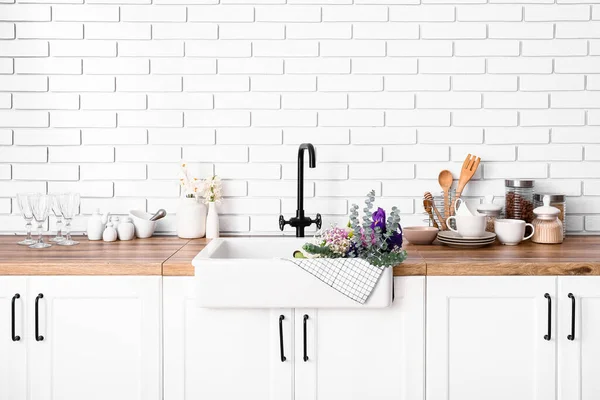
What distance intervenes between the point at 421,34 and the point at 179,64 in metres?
1.16

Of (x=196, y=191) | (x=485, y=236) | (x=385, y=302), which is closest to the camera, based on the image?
(x=385, y=302)

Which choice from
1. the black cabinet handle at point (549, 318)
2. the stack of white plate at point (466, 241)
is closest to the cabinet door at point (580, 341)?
the black cabinet handle at point (549, 318)

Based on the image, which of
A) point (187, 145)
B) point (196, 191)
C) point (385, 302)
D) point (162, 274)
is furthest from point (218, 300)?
point (187, 145)

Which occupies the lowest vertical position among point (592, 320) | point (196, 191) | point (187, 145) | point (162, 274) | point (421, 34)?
point (592, 320)

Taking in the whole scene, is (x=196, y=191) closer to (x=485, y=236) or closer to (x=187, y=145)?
(x=187, y=145)

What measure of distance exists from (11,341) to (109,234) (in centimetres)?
68

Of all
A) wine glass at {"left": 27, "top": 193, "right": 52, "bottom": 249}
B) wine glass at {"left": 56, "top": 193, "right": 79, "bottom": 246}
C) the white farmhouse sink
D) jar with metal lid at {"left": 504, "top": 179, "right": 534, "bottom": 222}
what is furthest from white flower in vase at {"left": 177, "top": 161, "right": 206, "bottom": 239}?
jar with metal lid at {"left": 504, "top": 179, "right": 534, "bottom": 222}

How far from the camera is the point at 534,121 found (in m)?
3.08

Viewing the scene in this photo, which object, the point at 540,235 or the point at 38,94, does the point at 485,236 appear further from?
the point at 38,94

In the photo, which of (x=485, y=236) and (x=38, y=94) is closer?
(x=485, y=236)

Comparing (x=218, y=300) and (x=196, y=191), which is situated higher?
(x=196, y=191)

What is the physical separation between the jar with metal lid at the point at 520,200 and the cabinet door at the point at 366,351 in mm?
851

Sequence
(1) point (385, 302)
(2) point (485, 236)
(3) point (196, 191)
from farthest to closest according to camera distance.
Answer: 1. (3) point (196, 191)
2. (2) point (485, 236)
3. (1) point (385, 302)

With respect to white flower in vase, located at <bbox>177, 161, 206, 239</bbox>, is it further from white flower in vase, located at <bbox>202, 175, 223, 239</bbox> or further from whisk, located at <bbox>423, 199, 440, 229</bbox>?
whisk, located at <bbox>423, 199, 440, 229</bbox>
